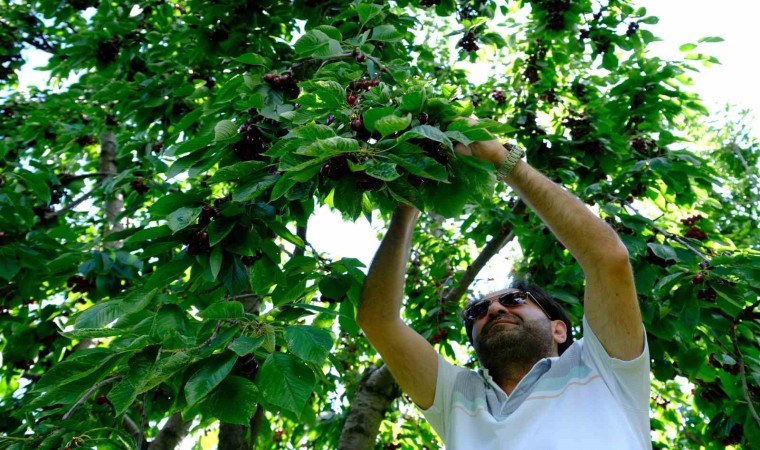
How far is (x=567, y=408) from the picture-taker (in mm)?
2119

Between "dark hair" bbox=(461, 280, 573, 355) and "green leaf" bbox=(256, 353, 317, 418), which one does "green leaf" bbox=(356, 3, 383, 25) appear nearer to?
"dark hair" bbox=(461, 280, 573, 355)

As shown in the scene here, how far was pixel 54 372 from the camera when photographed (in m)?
1.80

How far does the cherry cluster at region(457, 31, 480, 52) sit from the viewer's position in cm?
492

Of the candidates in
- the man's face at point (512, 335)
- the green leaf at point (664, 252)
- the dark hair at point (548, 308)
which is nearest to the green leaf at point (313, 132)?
the man's face at point (512, 335)

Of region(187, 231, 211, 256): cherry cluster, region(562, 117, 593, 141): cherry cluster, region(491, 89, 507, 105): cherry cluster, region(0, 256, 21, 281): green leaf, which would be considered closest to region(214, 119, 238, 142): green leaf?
region(187, 231, 211, 256): cherry cluster

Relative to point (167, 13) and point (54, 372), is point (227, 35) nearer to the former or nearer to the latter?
point (167, 13)

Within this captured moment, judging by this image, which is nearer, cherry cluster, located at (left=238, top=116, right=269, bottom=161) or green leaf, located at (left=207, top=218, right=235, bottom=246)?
green leaf, located at (left=207, top=218, right=235, bottom=246)

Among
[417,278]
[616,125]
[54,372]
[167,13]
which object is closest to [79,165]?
[167,13]

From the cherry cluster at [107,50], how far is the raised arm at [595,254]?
12.3 ft

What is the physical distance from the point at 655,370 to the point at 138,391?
305 cm

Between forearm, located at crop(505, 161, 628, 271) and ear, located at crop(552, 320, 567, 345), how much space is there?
2.37 feet

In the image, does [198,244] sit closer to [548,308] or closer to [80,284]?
[548,308]

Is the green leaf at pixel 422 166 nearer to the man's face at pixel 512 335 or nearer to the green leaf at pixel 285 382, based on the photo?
the green leaf at pixel 285 382

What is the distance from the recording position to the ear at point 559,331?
9.43 ft
